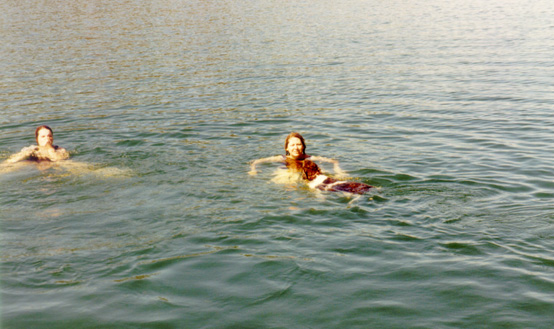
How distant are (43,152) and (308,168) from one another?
6.77 m

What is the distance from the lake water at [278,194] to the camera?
22.9ft

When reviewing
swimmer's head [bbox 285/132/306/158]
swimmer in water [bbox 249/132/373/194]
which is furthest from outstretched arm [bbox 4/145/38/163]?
swimmer's head [bbox 285/132/306/158]

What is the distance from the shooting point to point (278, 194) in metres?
11.0

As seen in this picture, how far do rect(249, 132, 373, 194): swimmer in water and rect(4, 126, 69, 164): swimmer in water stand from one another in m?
4.90

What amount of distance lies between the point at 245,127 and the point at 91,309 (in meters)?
10.3

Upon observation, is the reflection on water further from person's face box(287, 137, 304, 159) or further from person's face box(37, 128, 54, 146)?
person's face box(287, 137, 304, 159)

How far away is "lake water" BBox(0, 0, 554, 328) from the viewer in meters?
6.98

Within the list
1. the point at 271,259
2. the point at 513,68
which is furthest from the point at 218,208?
the point at 513,68

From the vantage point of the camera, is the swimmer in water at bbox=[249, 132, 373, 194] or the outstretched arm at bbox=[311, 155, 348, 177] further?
the outstretched arm at bbox=[311, 155, 348, 177]

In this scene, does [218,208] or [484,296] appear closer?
[484,296]

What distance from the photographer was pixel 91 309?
6871mm

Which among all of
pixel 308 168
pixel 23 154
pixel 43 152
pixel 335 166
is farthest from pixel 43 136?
pixel 335 166

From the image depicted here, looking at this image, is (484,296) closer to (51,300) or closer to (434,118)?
(51,300)

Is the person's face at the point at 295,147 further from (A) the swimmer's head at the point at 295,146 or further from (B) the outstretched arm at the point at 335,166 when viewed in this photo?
(B) the outstretched arm at the point at 335,166
